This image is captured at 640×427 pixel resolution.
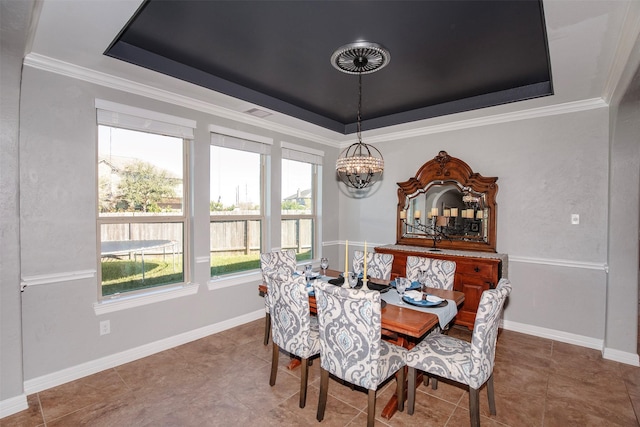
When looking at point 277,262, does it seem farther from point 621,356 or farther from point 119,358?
point 621,356

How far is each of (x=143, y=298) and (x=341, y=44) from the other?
9.79ft

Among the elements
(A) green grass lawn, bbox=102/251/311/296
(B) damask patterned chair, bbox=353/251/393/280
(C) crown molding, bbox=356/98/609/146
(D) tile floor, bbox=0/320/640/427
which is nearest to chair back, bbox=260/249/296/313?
(A) green grass lawn, bbox=102/251/311/296

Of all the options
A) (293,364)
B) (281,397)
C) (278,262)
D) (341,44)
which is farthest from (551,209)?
(281,397)

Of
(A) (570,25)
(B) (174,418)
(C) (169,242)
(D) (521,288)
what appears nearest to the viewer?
(A) (570,25)

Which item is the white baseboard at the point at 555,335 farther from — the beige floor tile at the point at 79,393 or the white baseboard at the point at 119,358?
the beige floor tile at the point at 79,393

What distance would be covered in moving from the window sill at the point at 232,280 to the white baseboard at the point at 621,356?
3.85 metres

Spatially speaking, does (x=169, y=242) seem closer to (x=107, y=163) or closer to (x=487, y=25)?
(x=107, y=163)

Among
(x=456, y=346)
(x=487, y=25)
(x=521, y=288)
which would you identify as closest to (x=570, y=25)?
(x=487, y=25)

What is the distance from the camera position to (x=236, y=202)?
4059mm

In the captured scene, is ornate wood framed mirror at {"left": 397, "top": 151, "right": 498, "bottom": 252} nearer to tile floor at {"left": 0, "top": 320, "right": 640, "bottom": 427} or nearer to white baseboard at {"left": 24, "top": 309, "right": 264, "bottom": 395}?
tile floor at {"left": 0, "top": 320, "right": 640, "bottom": 427}

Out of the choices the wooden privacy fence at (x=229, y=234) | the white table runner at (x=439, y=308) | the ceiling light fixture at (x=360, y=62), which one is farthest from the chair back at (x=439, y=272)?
the wooden privacy fence at (x=229, y=234)

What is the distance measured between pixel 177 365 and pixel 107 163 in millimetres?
2023

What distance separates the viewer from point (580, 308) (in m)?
3.46

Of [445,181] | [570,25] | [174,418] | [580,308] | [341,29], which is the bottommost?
[174,418]
